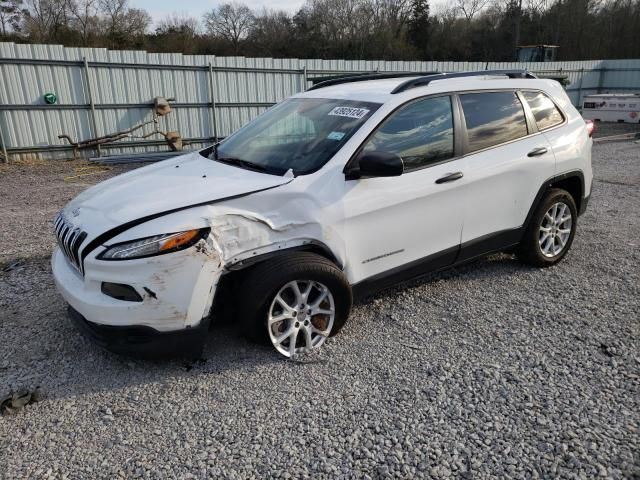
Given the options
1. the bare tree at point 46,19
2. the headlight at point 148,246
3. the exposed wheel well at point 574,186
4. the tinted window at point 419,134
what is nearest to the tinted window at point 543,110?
the exposed wheel well at point 574,186

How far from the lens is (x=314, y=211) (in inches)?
130

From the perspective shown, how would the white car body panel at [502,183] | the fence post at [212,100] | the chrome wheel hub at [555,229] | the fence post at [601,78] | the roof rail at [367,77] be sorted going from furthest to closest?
1. the fence post at [601,78]
2. the fence post at [212,100]
3. the chrome wheel hub at [555,229]
4. the roof rail at [367,77]
5. the white car body panel at [502,183]

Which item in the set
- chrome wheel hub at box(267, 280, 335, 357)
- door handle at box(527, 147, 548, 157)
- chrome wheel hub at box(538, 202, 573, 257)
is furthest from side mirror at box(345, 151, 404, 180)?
chrome wheel hub at box(538, 202, 573, 257)

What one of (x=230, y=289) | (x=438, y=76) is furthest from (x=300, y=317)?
(x=438, y=76)

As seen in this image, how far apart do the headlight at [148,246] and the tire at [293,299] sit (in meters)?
0.49

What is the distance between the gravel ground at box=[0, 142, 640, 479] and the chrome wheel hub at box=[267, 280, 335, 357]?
0.12m

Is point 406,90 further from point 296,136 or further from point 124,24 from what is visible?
point 124,24

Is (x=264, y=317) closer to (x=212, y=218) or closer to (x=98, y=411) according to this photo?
(x=212, y=218)

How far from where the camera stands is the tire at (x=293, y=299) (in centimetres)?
313

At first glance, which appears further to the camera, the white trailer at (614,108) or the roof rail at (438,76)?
the white trailer at (614,108)

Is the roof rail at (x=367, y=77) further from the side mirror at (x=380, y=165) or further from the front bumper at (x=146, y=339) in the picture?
the front bumper at (x=146, y=339)

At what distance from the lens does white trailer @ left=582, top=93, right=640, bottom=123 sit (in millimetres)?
18391

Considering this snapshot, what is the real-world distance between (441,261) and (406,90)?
1366 millimetres

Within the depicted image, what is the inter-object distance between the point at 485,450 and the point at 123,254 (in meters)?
2.21
